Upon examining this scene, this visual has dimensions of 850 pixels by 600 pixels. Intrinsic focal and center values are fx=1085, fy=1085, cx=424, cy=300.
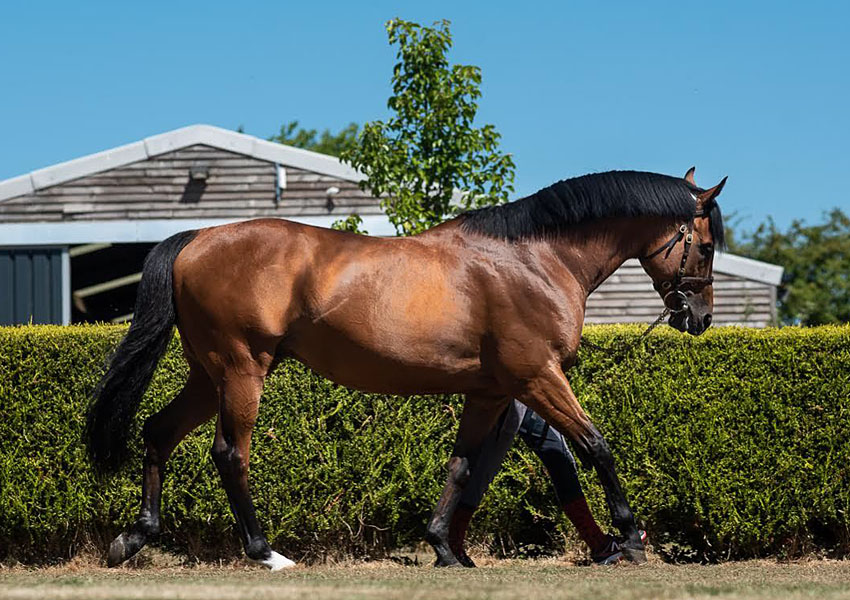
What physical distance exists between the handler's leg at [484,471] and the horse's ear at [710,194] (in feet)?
5.40

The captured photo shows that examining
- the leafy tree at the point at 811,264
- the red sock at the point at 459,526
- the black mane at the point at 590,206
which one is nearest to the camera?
the black mane at the point at 590,206

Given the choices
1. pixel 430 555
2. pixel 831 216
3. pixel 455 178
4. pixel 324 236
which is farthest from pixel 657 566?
pixel 831 216

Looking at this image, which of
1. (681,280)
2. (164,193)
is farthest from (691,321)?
(164,193)

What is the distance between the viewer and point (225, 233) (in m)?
6.21

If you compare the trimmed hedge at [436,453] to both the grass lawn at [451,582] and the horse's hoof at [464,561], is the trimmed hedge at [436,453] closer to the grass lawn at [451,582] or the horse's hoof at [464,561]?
the grass lawn at [451,582]

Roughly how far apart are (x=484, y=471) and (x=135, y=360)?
221 centimetres

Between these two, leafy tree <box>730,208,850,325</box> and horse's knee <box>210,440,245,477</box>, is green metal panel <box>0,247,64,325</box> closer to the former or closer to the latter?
horse's knee <box>210,440,245,477</box>

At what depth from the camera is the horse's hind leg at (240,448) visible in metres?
5.98

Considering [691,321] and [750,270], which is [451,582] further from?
[750,270]

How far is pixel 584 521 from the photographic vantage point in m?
6.71

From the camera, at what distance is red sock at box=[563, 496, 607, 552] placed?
6.65 meters

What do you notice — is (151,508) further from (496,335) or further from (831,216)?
(831,216)

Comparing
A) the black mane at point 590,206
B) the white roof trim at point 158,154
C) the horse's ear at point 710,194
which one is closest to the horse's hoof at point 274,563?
the black mane at point 590,206

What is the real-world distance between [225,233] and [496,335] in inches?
65.1
